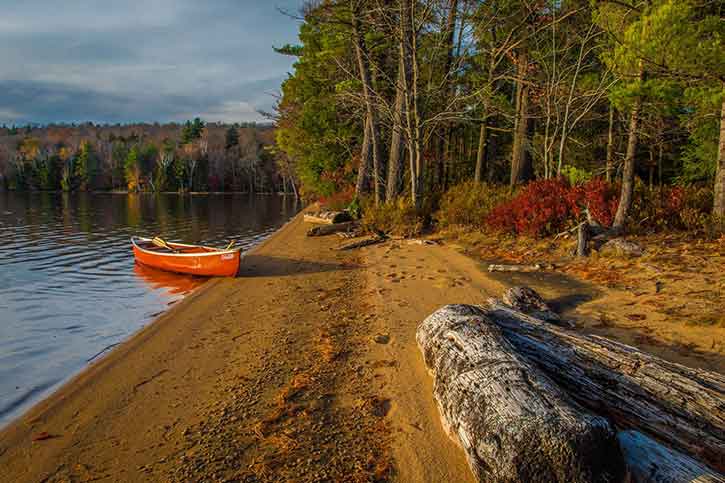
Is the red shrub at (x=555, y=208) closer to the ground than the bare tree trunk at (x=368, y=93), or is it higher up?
closer to the ground

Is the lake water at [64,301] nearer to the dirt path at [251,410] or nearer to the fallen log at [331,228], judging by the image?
the dirt path at [251,410]

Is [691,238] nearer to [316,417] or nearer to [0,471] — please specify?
[316,417]

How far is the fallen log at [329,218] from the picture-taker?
18.1 m

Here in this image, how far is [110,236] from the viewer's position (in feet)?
77.0

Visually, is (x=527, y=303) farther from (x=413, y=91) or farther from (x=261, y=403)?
(x=413, y=91)

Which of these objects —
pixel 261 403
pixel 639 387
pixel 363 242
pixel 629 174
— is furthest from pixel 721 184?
pixel 261 403

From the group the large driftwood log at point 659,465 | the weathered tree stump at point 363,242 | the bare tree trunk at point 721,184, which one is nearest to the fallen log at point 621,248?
the bare tree trunk at point 721,184

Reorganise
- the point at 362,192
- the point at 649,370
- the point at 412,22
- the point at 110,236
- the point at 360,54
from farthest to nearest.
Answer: the point at 110,236 → the point at 362,192 → the point at 360,54 → the point at 412,22 → the point at 649,370

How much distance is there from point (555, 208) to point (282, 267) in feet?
23.3

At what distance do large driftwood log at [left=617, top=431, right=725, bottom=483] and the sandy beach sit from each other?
44.1 inches

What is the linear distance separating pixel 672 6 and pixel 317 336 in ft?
25.1

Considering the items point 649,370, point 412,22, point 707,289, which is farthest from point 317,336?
point 412,22

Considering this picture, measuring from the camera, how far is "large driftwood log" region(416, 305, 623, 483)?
271cm

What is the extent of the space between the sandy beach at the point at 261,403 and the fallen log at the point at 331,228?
842 centimetres
